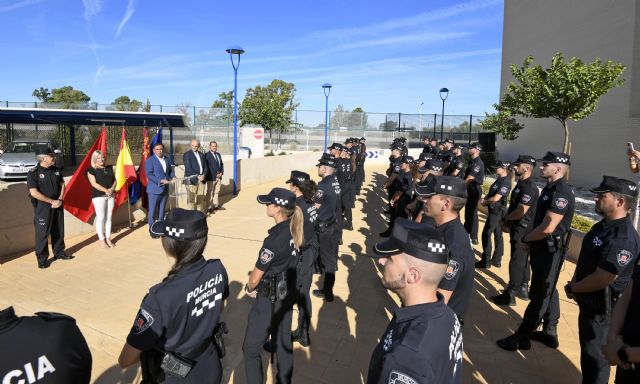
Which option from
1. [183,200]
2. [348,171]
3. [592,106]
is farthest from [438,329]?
[592,106]

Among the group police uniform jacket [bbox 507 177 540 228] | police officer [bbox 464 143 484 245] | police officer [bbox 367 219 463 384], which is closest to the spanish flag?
police officer [bbox 464 143 484 245]

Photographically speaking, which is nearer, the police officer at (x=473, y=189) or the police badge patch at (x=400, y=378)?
the police badge patch at (x=400, y=378)

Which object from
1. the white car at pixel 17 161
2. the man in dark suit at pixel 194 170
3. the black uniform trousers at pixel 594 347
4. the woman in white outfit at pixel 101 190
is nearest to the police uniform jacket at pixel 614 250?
the black uniform trousers at pixel 594 347

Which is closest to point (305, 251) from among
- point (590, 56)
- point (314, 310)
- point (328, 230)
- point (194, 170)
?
point (328, 230)

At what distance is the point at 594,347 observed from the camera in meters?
3.34

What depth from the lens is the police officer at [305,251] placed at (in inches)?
172

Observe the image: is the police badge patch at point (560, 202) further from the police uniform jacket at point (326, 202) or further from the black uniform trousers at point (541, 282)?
the police uniform jacket at point (326, 202)

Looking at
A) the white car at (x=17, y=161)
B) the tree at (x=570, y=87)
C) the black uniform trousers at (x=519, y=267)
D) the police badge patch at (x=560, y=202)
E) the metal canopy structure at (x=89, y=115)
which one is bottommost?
the black uniform trousers at (x=519, y=267)

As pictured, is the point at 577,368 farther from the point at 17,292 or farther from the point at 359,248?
the point at 17,292

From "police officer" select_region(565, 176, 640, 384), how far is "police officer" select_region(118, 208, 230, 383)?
298 centimetres

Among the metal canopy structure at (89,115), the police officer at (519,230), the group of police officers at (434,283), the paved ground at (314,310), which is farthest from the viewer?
the metal canopy structure at (89,115)

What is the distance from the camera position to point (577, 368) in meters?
4.25

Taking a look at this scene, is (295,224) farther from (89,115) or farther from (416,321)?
(89,115)

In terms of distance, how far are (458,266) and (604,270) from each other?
1422mm
